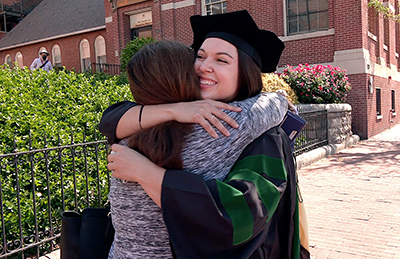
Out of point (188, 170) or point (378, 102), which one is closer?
point (188, 170)

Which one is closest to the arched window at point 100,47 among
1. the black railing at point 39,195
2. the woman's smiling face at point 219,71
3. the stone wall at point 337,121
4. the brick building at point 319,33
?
the brick building at point 319,33

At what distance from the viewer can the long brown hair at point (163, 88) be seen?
135 cm

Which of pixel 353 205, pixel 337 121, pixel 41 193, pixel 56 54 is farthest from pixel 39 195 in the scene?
pixel 56 54

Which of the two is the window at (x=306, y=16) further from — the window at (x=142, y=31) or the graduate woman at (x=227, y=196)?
the graduate woman at (x=227, y=196)

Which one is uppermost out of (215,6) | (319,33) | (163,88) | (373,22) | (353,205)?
(215,6)

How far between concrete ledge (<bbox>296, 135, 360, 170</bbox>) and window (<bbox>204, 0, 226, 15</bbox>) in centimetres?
828

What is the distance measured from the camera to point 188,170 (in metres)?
1.33

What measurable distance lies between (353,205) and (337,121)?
19.7 feet

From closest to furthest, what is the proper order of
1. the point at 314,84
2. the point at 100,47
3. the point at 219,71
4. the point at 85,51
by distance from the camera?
the point at 219,71 < the point at 314,84 < the point at 100,47 < the point at 85,51

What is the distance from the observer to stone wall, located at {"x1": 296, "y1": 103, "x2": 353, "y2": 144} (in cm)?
1069

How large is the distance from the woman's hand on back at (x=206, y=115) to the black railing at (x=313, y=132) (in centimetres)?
788

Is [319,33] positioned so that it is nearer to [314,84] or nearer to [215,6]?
[314,84]

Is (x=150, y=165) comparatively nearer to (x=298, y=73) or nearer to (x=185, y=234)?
(x=185, y=234)

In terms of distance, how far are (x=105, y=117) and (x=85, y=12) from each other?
2674 cm
